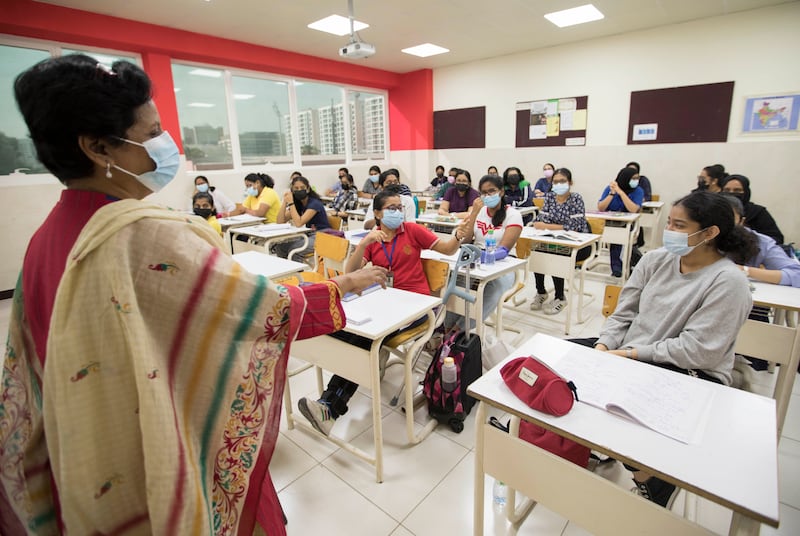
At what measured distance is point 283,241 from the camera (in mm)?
4605

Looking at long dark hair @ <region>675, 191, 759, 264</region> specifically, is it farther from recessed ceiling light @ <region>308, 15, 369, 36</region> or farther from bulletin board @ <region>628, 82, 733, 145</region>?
bulletin board @ <region>628, 82, 733, 145</region>

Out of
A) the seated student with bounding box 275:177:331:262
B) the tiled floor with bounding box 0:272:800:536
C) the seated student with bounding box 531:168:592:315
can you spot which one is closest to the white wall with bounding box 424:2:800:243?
the seated student with bounding box 531:168:592:315

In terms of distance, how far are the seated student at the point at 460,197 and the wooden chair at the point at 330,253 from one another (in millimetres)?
2258

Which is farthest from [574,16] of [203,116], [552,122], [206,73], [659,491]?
[659,491]

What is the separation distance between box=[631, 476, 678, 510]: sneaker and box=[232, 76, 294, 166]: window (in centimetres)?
718

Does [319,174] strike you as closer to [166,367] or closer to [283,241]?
[283,241]

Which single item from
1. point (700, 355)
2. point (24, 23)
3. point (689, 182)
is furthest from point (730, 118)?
point (24, 23)

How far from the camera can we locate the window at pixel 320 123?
7949 millimetres

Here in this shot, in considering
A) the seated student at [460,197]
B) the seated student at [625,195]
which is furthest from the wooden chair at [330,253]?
the seated student at [625,195]

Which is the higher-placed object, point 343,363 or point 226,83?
point 226,83

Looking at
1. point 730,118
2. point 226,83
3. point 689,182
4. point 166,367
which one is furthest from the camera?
point 226,83

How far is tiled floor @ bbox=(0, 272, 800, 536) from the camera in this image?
1.68 metres

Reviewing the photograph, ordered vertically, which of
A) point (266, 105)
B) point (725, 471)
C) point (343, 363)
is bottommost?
point (343, 363)

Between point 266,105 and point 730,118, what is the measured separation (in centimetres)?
737
